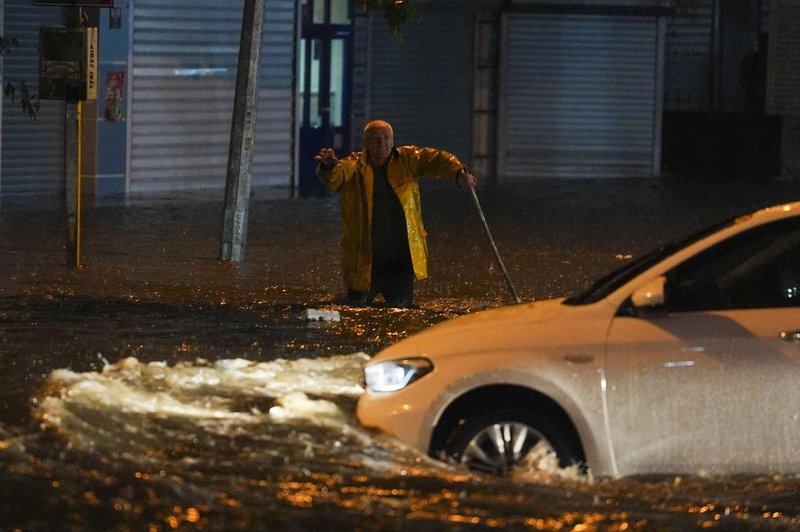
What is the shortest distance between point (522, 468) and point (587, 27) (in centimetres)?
2102

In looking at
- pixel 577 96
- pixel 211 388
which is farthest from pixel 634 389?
pixel 577 96

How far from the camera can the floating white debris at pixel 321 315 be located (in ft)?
38.9

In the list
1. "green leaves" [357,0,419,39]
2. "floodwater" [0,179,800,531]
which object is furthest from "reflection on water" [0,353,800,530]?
"green leaves" [357,0,419,39]

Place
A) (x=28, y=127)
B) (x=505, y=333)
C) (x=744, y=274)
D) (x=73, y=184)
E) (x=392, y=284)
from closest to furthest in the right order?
1. (x=505, y=333)
2. (x=744, y=274)
3. (x=392, y=284)
4. (x=73, y=184)
5. (x=28, y=127)

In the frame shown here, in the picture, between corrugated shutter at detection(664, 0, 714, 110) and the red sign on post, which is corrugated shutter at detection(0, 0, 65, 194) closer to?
the red sign on post

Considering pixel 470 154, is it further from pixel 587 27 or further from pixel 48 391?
pixel 48 391

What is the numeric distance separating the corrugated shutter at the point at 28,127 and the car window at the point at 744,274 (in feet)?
49.0

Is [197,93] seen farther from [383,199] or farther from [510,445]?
[510,445]

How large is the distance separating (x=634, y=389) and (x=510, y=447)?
1.86 ft

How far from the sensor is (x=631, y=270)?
24.0 feet

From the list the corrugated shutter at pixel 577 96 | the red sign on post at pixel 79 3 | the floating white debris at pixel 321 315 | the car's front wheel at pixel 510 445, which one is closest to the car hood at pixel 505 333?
the car's front wheel at pixel 510 445

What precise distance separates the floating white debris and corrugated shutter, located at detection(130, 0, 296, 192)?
10.4 meters

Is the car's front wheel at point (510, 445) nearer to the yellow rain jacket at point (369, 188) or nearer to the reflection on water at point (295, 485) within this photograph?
the reflection on water at point (295, 485)

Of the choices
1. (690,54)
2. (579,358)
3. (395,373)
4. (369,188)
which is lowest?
(395,373)
